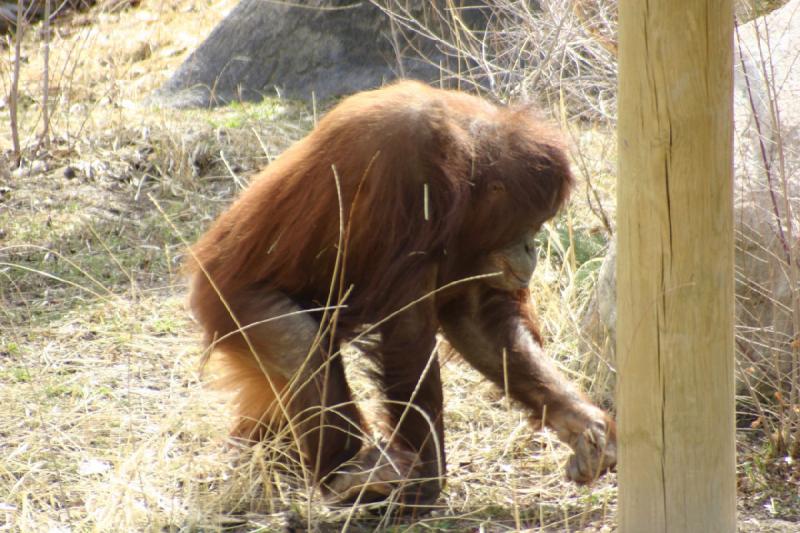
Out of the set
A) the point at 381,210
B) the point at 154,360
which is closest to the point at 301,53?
the point at 154,360

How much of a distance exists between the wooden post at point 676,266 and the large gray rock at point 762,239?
93cm

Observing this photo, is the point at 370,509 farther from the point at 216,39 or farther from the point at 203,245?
the point at 216,39

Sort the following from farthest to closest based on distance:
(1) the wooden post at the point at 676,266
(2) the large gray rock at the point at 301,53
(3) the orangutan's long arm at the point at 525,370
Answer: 1. (2) the large gray rock at the point at 301,53
2. (3) the orangutan's long arm at the point at 525,370
3. (1) the wooden post at the point at 676,266

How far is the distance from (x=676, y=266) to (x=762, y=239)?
1.37 metres

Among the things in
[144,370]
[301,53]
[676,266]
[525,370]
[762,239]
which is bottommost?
[144,370]

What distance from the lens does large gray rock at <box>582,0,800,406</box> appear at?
10.9 ft

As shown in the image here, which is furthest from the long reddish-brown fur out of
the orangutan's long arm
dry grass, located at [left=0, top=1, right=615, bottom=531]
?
dry grass, located at [left=0, top=1, right=615, bottom=531]

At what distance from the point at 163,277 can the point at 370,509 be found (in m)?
2.21

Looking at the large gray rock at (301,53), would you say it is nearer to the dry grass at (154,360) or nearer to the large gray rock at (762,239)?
the dry grass at (154,360)

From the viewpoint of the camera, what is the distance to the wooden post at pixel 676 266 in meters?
2.25

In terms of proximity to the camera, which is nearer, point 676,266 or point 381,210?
point 676,266

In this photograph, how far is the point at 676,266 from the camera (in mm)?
2311

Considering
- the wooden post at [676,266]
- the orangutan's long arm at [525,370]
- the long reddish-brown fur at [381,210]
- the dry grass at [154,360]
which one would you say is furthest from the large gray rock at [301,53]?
the wooden post at [676,266]

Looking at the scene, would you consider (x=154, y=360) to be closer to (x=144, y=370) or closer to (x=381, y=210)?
(x=144, y=370)
